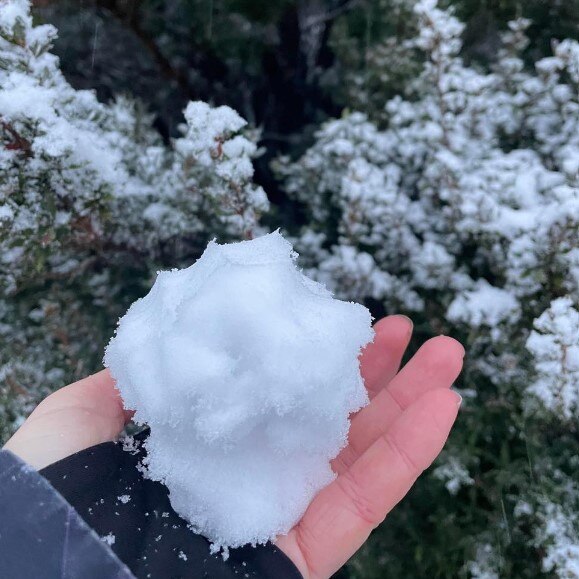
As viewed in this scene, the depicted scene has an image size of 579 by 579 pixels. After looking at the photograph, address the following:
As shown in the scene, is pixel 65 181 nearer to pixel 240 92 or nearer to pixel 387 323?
pixel 387 323

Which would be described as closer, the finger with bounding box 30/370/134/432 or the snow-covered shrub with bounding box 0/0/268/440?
the finger with bounding box 30/370/134/432

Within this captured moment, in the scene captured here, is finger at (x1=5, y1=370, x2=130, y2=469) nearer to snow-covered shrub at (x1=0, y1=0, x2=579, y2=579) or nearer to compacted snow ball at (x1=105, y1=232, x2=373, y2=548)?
compacted snow ball at (x1=105, y1=232, x2=373, y2=548)

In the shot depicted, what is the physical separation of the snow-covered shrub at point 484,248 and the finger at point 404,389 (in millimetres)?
240

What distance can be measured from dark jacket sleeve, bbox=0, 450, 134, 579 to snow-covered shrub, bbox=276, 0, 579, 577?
3.74 feet

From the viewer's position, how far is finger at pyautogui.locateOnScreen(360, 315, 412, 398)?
191cm

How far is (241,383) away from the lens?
1386 mm

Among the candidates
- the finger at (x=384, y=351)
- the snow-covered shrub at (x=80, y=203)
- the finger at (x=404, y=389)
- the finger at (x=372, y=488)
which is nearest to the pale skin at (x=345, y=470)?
the finger at (x=372, y=488)

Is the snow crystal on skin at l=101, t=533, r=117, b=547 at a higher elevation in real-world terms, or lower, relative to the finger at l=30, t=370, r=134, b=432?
lower

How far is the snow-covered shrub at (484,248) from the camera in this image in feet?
6.01

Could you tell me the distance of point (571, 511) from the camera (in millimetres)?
1866

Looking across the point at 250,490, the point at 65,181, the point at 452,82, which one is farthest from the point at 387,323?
the point at 65,181

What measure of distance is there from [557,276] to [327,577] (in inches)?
46.4

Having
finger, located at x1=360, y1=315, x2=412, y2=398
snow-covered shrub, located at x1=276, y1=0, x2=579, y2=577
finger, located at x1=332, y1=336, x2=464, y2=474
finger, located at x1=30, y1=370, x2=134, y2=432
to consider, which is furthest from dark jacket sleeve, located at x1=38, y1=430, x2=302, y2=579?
snow-covered shrub, located at x1=276, y1=0, x2=579, y2=577

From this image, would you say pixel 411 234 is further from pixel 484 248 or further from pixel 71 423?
pixel 71 423
